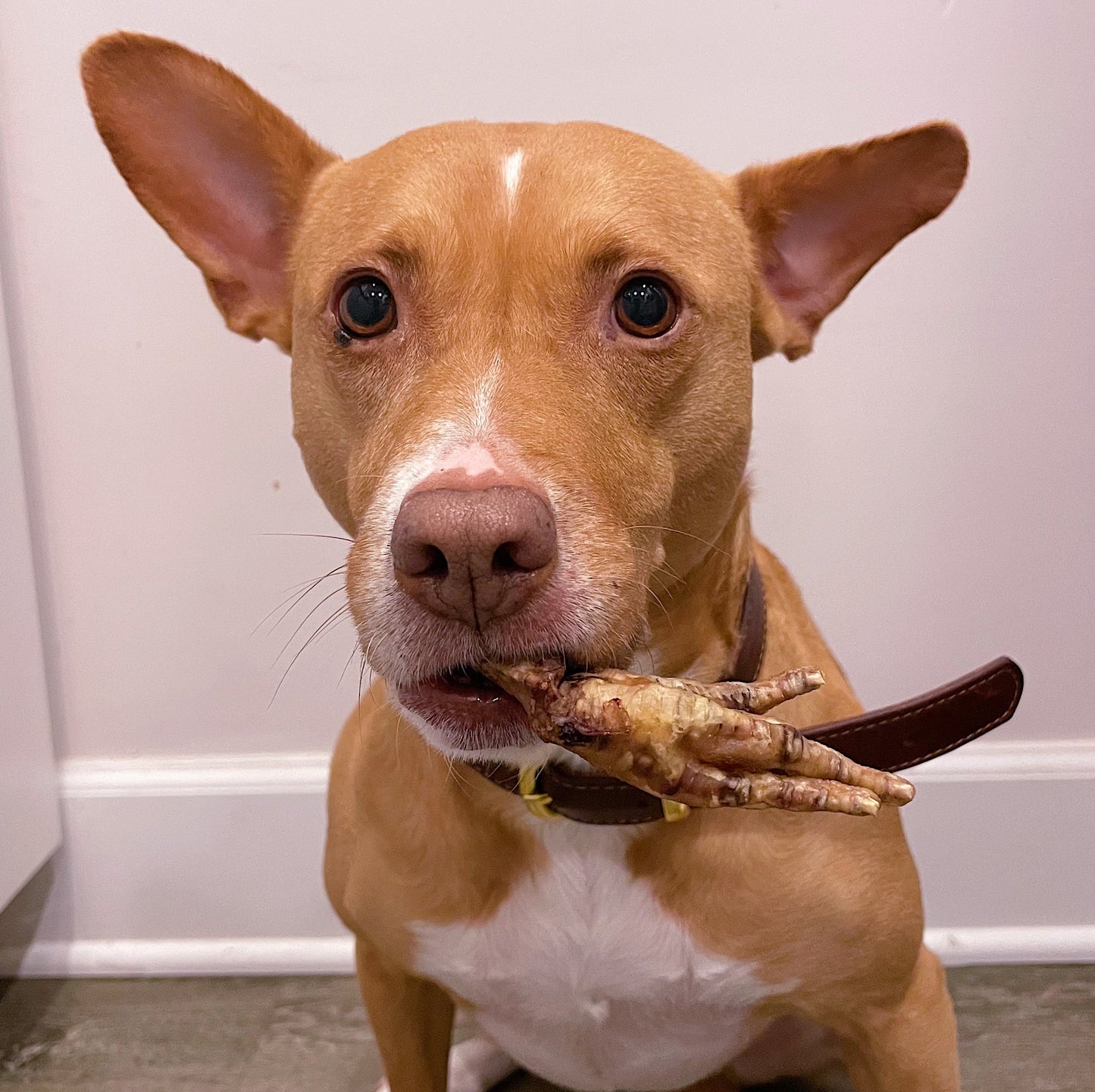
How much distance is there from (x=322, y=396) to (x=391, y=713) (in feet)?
1.22

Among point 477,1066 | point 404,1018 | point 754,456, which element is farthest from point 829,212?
point 477,1066

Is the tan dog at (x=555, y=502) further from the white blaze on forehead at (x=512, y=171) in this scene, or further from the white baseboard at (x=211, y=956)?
the white baseboard at (x=211, y=956)

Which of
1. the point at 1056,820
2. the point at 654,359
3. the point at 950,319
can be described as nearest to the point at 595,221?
the point at 654,359

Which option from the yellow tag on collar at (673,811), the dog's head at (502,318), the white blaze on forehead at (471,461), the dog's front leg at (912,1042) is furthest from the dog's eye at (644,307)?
the dog's front leg at (912,1042)

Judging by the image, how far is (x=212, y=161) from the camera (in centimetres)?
121

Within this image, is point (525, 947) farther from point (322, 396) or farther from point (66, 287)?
point (66, 287)

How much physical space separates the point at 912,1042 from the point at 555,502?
76 centimetres

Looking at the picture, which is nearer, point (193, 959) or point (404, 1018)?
point (404, 1018)

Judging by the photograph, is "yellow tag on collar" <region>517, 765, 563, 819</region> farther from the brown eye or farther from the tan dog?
the brown eye

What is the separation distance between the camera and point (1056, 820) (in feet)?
6.24

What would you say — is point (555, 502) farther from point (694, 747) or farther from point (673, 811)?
point (673, 811)

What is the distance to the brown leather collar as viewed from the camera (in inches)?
41.1

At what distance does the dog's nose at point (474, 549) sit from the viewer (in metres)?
0.74

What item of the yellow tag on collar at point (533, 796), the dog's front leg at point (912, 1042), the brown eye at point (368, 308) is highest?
the brown eye at point (368, 308)
